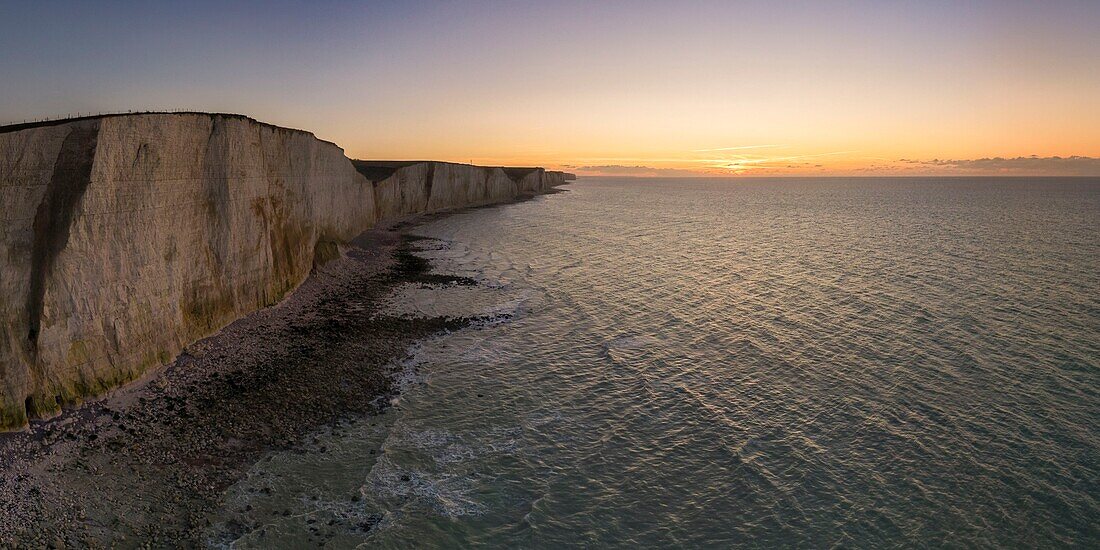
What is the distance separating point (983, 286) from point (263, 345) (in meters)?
43.1

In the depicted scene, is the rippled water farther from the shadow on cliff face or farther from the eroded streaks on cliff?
the eroded streaks on cliff

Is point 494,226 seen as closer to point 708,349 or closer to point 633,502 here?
point 708,349

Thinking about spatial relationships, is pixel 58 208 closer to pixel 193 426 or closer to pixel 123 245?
pixel 123 245

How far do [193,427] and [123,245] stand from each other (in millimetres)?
6377

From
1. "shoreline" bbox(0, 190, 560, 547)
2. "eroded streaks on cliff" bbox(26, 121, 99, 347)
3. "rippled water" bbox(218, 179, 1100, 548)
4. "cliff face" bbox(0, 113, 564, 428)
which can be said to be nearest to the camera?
"shoreline" bbox(0, 190, 560, 547)

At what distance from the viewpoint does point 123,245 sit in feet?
54.6

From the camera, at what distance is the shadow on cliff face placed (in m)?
11.3

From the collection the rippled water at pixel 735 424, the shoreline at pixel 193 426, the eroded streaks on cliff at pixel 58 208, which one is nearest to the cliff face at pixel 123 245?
the eroded streaks on cliff at pixel 58 208

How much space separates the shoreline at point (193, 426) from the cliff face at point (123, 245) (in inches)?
39.2

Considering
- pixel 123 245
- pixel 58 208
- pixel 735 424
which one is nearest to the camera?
pixel 58 208

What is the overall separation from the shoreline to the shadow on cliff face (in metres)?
0.03

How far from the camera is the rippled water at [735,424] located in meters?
12.3

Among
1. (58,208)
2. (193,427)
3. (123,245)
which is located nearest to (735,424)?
(193,427)

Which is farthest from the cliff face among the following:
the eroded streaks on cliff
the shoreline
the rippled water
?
the rippled water
